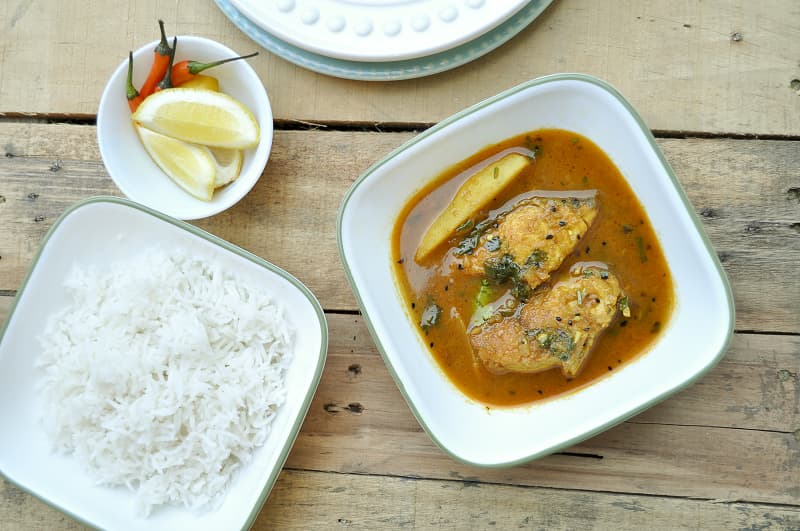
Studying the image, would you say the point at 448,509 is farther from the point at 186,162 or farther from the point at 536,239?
the point at 186,162

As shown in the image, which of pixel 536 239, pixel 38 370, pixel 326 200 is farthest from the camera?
pixel 326 200

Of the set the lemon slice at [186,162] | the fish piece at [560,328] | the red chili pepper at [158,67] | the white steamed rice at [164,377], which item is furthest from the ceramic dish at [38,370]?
the fish piece at [560,328]

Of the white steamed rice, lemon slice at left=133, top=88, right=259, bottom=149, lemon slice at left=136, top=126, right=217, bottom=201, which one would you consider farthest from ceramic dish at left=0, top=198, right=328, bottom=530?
lemon slice at left=133, top=88, right=259, bottom=149

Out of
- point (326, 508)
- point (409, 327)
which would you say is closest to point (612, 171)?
point (409, 327)

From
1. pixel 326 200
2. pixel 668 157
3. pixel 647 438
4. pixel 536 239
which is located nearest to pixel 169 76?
pixel 326 200

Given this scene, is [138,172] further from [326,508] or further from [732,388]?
[732,388]

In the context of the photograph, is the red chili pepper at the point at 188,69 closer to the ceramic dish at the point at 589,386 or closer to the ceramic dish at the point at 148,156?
the ceramic dish at the point at 148,156

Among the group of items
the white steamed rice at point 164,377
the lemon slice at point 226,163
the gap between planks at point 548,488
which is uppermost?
the lemon slice at point 226,163
